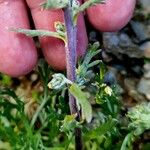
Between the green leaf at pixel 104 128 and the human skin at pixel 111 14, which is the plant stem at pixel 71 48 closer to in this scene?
the green leaf at pixel 104 128

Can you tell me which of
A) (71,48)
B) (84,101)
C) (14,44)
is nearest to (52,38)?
(14,44)

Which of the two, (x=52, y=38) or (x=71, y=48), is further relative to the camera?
(x=52, y=38)

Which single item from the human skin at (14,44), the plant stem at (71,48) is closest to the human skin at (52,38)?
the human skin at (14,44)

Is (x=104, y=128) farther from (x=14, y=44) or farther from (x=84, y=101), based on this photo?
(x=14, y=44)

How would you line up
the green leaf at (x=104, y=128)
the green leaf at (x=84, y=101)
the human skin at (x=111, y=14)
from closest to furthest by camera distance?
the green leaf at (x=84, y=101) < the green leaf at (x=104, y=128) < the human skin at (x=111, y=14)

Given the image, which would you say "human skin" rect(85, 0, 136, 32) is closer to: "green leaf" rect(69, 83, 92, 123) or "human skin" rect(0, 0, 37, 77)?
"human skin" rect(0, 0, 37, 77)

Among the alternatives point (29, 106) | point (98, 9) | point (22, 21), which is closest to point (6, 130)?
point (29, 106)

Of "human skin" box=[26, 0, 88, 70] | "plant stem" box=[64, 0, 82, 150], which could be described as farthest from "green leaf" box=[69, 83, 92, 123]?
"human skin" box=[26, 0, 88, 70]
